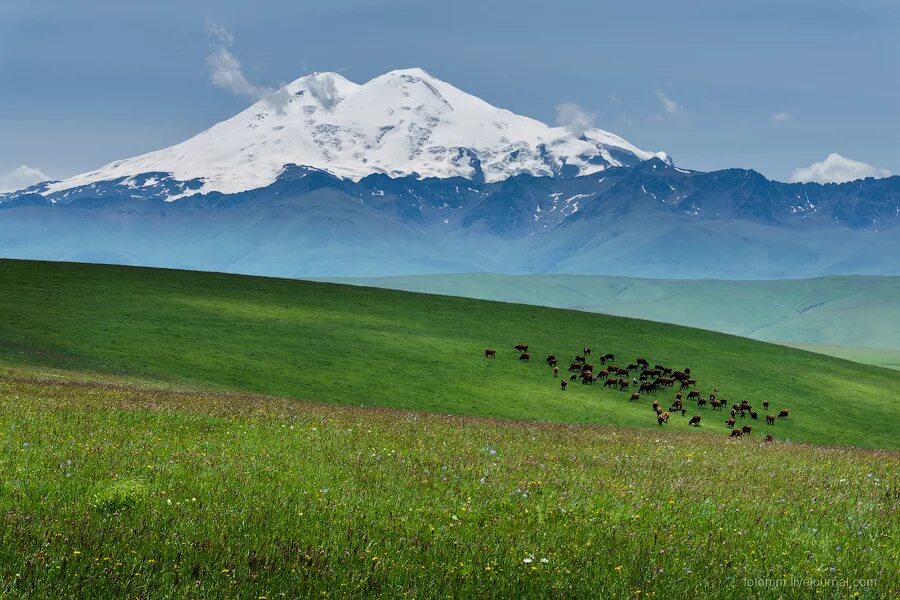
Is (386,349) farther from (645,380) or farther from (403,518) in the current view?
(403,518)

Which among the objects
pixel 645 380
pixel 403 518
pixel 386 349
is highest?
pixel 403 518

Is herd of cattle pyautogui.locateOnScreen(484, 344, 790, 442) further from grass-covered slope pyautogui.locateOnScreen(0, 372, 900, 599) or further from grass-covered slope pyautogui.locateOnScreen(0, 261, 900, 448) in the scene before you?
grass-covered slope pyautogui.locateOnScreen(0, 372, 900, 599)

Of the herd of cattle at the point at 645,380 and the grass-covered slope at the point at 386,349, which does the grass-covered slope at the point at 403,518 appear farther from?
the herd of cattle at the point at 645,380

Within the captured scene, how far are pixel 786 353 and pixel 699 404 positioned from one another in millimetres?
32936

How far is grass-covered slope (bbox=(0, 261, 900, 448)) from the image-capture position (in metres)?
58.7

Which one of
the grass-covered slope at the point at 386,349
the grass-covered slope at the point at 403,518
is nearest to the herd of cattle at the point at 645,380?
the grass-covered slope at the point at 386,349

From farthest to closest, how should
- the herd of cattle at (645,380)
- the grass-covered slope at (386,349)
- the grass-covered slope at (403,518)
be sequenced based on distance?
1. the herd of cattle at (645,380)
2. the grass-covered slope at (386,349)
3. the grass-covered slope at (403,518)

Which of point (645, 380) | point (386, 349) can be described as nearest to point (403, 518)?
point (386, 349)

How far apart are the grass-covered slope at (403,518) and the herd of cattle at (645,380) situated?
44.7 m

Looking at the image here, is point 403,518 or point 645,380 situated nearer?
point 403,518

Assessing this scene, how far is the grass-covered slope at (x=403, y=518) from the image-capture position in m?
10.1

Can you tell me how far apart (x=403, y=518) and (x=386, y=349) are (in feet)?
201

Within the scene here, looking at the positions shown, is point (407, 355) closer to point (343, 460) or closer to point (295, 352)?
point (295, 352)

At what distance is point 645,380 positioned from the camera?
7206cm
